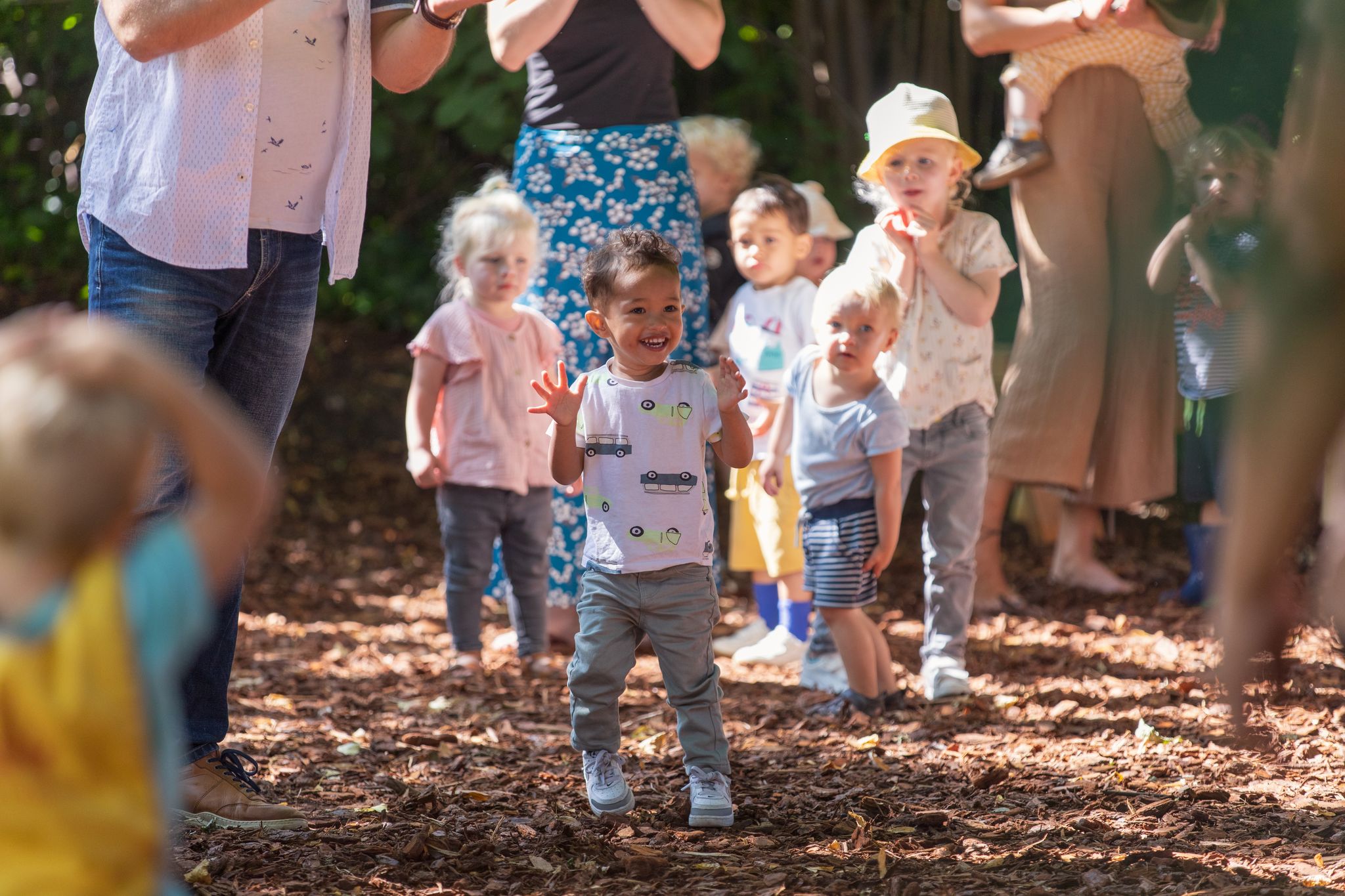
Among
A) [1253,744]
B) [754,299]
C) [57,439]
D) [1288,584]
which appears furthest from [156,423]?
[754,299]

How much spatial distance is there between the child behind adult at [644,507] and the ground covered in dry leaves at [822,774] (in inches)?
7.4

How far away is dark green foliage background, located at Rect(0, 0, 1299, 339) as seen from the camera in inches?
267

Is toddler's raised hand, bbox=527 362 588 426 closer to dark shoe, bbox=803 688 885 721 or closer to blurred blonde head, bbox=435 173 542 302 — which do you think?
dark shoe, bbox=803 688 885 721

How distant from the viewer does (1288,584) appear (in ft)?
5.82

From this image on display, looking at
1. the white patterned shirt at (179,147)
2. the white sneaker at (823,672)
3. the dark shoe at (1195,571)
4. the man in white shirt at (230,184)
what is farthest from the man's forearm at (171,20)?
the dark shoe at (1195,571)

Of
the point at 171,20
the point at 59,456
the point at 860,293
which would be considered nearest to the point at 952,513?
the point at 860,293

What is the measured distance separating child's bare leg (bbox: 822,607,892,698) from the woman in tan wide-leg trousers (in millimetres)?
1282

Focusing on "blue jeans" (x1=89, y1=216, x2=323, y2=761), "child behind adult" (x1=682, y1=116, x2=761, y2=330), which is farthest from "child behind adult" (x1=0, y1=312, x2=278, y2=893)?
"child behind adult" (x1=682, y1=116, x2=761, y2=330)

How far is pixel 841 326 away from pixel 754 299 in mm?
1190

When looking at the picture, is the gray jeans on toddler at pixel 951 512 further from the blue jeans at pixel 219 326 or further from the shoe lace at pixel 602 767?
the blue jeans at pixel 219 326

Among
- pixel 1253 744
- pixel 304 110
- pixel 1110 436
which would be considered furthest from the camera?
pixel 1110 436

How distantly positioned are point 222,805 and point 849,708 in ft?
→ 5.83

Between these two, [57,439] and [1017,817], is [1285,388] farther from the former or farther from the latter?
[1017,817]

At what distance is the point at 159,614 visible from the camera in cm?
152
